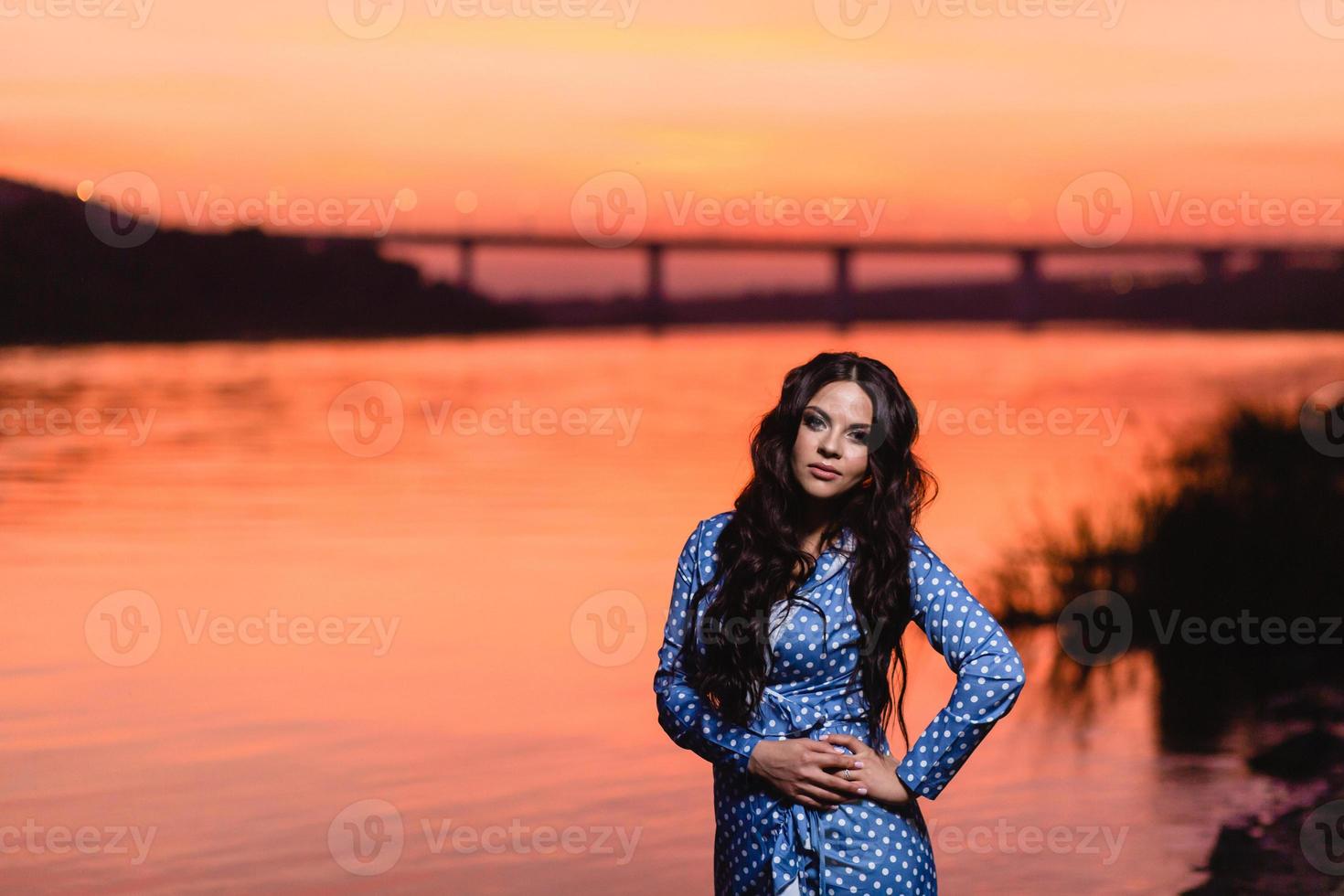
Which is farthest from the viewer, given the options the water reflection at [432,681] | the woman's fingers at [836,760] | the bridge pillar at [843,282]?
the bridge pillar at [843,282]

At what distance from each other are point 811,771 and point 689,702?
0.21 meters

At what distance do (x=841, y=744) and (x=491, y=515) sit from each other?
13.1 meters

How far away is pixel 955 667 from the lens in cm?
276

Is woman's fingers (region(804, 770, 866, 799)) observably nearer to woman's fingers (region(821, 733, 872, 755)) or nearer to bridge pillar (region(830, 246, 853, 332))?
woman's fingers (region(821, 733, 872, 755))

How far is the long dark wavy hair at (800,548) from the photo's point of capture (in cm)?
273

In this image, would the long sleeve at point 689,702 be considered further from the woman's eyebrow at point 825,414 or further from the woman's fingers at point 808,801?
the woman's eyebrow at point 825,414

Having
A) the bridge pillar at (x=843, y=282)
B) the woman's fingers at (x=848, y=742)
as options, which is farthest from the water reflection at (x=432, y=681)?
the bridge pillar at (x=843, y=282)

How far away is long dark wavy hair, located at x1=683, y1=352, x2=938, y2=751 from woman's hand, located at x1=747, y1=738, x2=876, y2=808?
3.4 inches

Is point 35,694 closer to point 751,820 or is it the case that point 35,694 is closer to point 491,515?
point 751,820

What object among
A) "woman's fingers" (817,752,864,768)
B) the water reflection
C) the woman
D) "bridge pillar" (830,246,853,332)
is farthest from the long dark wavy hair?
"bridge pillar" (830,246,853,332)

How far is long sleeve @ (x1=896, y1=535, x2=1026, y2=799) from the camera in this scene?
2717 millimetres

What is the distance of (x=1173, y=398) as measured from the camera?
33094 mm

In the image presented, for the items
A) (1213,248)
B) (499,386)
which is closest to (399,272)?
(499,386)

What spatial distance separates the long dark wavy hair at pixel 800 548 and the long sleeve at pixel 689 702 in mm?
17
